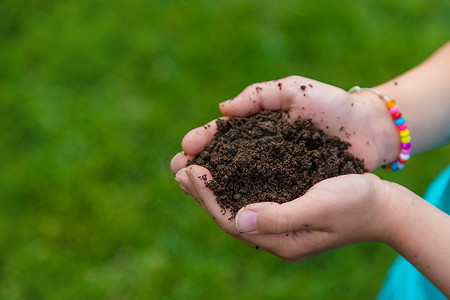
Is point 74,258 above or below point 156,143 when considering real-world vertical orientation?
below

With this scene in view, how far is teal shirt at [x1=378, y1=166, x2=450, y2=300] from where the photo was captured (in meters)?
1.86

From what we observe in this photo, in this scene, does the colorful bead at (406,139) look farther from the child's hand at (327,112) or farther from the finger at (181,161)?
the finger at (181,161)

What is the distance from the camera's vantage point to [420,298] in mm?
1853

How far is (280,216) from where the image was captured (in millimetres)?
1562

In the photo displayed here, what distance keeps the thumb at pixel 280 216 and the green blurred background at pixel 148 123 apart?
1.36 meters

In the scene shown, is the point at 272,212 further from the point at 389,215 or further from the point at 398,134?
the point at 398,134

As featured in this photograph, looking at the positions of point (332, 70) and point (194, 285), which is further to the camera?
point (332, 70)

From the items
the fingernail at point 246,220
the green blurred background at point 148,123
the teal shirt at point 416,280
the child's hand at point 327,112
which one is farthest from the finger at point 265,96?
the green blurred background at point 148,123

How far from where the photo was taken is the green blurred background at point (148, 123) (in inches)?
114

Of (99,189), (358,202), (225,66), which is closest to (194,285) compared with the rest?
(99,189)

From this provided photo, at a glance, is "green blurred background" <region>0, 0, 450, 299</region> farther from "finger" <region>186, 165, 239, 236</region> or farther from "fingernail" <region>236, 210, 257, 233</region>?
"fingernail" <region>236, 210, 257, 233</region>

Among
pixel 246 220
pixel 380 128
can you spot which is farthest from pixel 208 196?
pixel 380 128

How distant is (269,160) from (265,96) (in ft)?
1.22

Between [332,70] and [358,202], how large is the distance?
7.38 feet
